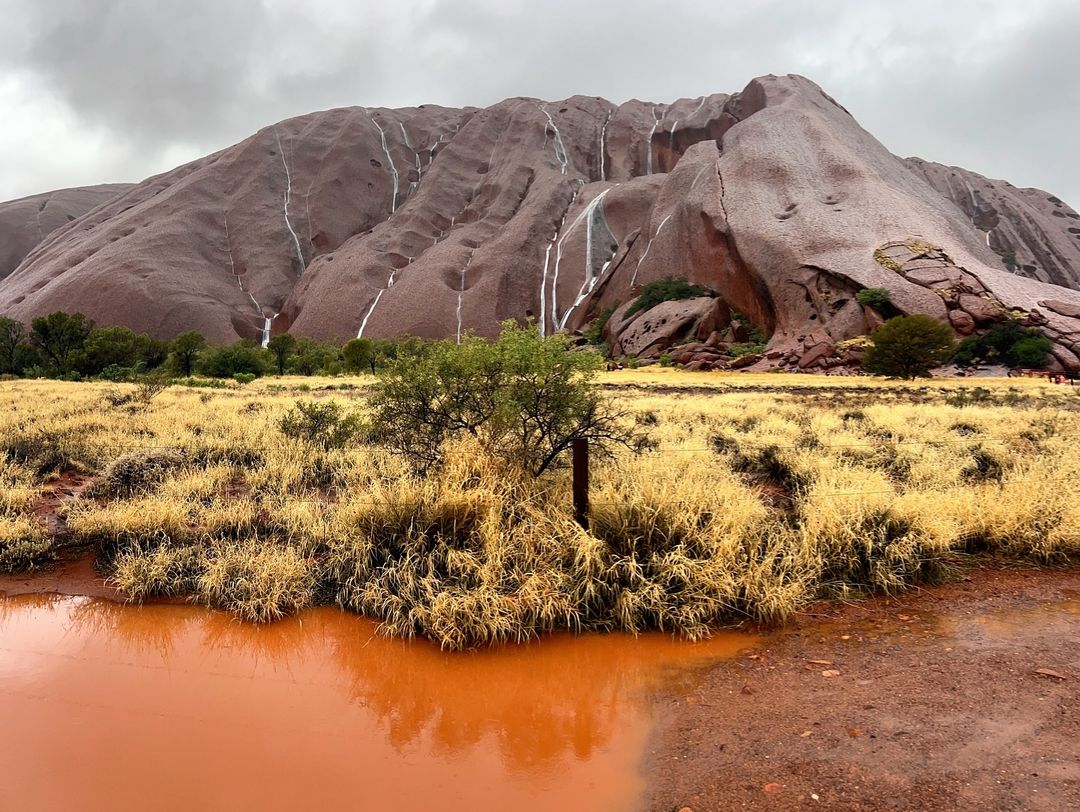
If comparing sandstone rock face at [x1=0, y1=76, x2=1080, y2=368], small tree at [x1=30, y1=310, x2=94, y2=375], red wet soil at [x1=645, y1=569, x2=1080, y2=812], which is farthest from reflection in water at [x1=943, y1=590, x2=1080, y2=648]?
small tree at [x1=30, y1=310, x2=94, y2=375]

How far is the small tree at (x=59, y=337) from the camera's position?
43.1 metres

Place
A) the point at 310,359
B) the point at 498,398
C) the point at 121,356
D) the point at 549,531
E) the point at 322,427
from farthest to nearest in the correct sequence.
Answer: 1. the point at 310,359
2. the point at 121,356
3. the point at 322,427
4. the point at 498,398
5. the point at 549,531

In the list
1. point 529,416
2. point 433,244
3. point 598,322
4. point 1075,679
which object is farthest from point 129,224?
point 1075,679

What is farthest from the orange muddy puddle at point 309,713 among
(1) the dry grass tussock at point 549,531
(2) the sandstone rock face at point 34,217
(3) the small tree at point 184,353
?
(2) the sandstone rock face at point 34,217

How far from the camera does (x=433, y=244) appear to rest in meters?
93.7

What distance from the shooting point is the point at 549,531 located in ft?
19.5

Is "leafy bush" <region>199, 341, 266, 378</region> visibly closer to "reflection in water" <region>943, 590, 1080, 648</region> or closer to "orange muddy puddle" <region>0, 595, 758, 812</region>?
"orange muddy puddle" <region>0, 595, 758, 812</region>

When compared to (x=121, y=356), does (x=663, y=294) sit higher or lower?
higher

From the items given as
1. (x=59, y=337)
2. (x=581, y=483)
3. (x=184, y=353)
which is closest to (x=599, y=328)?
(x=184, y=353)

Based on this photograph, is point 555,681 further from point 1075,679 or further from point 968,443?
point 968,443

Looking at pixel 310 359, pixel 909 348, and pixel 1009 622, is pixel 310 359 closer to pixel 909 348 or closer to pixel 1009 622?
pixel 909 348

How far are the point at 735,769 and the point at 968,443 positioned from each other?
9308 mm

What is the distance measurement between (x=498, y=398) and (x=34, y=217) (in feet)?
506

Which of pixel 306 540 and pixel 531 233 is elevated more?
pixel 531 233
